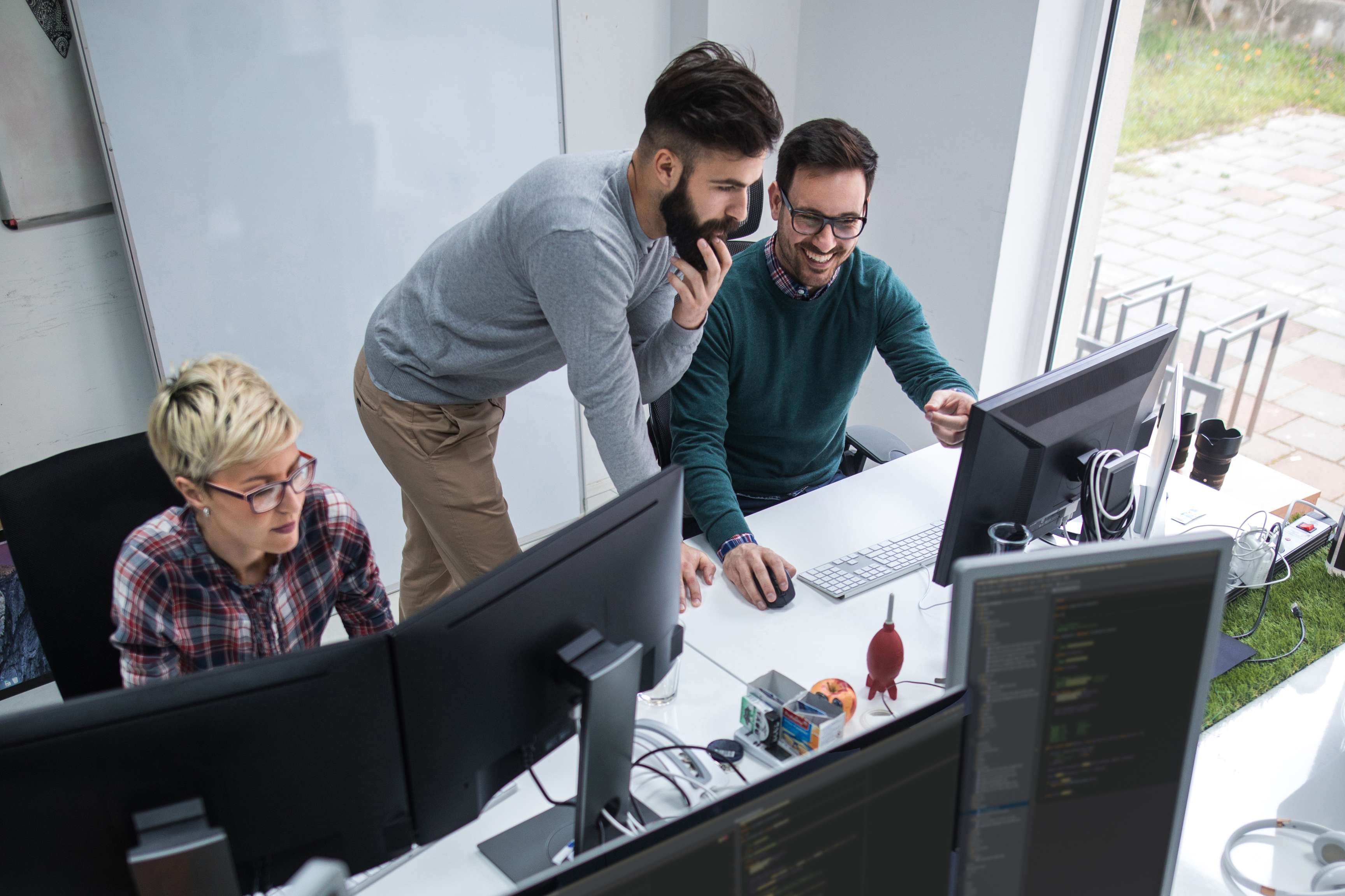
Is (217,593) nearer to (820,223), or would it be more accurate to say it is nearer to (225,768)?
(225,768)

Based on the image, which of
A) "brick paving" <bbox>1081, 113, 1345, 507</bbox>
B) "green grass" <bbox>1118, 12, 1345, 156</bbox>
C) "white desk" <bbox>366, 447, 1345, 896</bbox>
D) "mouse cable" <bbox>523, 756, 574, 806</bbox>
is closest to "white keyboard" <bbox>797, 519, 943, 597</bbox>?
"white desk" <bbox>366, 447, 1345, 896</bbox>

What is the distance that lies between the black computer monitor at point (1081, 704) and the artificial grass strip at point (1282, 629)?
1.78ft

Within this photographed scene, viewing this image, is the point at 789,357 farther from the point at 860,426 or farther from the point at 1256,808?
the point at 1256,808

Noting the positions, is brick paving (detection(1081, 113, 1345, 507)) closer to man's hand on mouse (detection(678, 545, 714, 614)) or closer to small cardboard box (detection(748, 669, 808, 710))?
man's hand on mouse (detection(678, 545, 714, 614))

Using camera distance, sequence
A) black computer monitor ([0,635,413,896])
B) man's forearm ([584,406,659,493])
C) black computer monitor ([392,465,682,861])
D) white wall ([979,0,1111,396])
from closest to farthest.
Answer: black computer monitor ([0,635,413,896]), black computer monitor ([392,465,682,861]), man's forearm ([584,406,659,493]), white wall ([979,0,1111,396])

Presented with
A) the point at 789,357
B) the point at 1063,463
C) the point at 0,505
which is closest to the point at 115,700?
the point at 0,505

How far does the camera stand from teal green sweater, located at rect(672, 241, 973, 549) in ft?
7.04

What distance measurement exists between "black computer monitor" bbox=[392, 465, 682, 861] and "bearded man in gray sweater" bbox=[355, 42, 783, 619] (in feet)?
1.56

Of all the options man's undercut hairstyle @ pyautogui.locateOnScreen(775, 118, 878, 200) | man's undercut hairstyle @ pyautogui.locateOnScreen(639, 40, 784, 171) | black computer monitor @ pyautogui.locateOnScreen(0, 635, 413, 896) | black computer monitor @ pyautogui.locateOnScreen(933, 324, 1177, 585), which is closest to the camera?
black computer monitor @ pyautogui.locateOnScreen(0, 635, 413, 896)

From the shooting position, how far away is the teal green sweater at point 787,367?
7.04ft

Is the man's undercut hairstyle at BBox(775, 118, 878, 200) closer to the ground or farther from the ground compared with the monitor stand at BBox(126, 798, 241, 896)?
farther from the ground

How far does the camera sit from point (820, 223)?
2.04 meters

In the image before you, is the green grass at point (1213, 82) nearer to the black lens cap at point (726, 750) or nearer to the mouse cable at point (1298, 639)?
the mouse cable at point (1298, 639)

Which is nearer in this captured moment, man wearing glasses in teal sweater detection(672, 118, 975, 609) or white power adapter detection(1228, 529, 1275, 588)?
white power adapter detection(1228, 529, 1275, 588)
